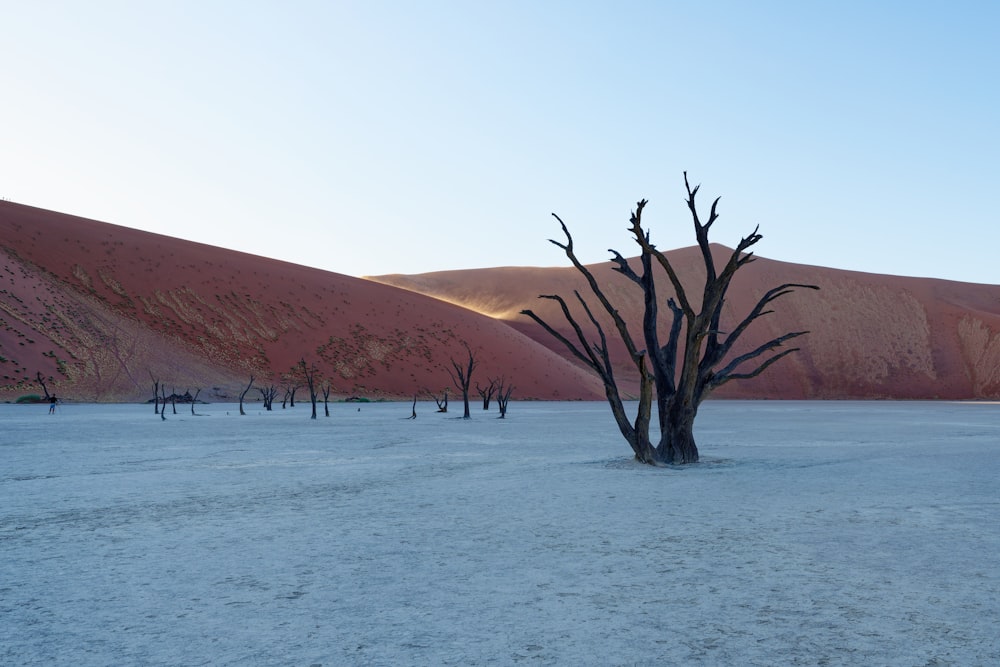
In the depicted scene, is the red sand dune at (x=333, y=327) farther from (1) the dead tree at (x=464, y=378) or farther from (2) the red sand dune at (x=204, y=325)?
(1) the dead tree at (x=464, y=378)

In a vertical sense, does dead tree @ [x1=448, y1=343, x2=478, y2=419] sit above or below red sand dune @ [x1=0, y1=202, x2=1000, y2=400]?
below

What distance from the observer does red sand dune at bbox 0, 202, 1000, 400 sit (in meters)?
56.1

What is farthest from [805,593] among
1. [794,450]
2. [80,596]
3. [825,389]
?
[825,389]

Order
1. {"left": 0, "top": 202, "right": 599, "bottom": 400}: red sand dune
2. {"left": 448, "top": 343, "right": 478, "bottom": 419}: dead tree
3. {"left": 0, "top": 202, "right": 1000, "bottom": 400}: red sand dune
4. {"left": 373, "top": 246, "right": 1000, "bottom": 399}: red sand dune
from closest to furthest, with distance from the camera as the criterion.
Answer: {"left": 448, "top": 343, "right": 478, "bottom": 419}: dead tree
{"left": 0, "top": 202, "right": 599, "bottom": 400}: red sand dune
{"left": 0, "top": 202, "right": 1000, "bottom": 400}: red sand dune
{"left": 373, "top": 246, "right": 1000, "bottom": 399}: red sand dune

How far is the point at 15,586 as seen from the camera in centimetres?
579

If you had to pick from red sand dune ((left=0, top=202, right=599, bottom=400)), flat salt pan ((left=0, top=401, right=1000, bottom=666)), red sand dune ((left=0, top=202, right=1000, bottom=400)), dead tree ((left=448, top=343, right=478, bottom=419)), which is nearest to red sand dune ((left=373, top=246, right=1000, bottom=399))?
red sand dune ((left=0, top=202, right=1000, bottom=400))

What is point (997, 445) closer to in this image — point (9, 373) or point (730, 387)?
point (9, 373)

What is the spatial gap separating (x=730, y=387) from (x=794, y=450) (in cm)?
7227

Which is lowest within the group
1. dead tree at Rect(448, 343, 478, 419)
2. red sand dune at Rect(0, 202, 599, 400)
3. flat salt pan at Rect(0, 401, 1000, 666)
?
flat salt pan at Rect(0, 401, 1000, 666)

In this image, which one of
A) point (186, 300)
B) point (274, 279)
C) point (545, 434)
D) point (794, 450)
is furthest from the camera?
point (274, 279)

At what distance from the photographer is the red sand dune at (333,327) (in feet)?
184

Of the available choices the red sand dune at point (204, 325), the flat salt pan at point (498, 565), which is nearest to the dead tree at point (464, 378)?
the red sand dune at point (204, 325)

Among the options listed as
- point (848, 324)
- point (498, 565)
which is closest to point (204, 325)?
point (498, 565)

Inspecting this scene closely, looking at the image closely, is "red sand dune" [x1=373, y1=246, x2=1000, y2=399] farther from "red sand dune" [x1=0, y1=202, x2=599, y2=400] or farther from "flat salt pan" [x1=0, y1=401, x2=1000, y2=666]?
"flat salt pan" [x1=0, y1=401, x2=1000, y2=666]
